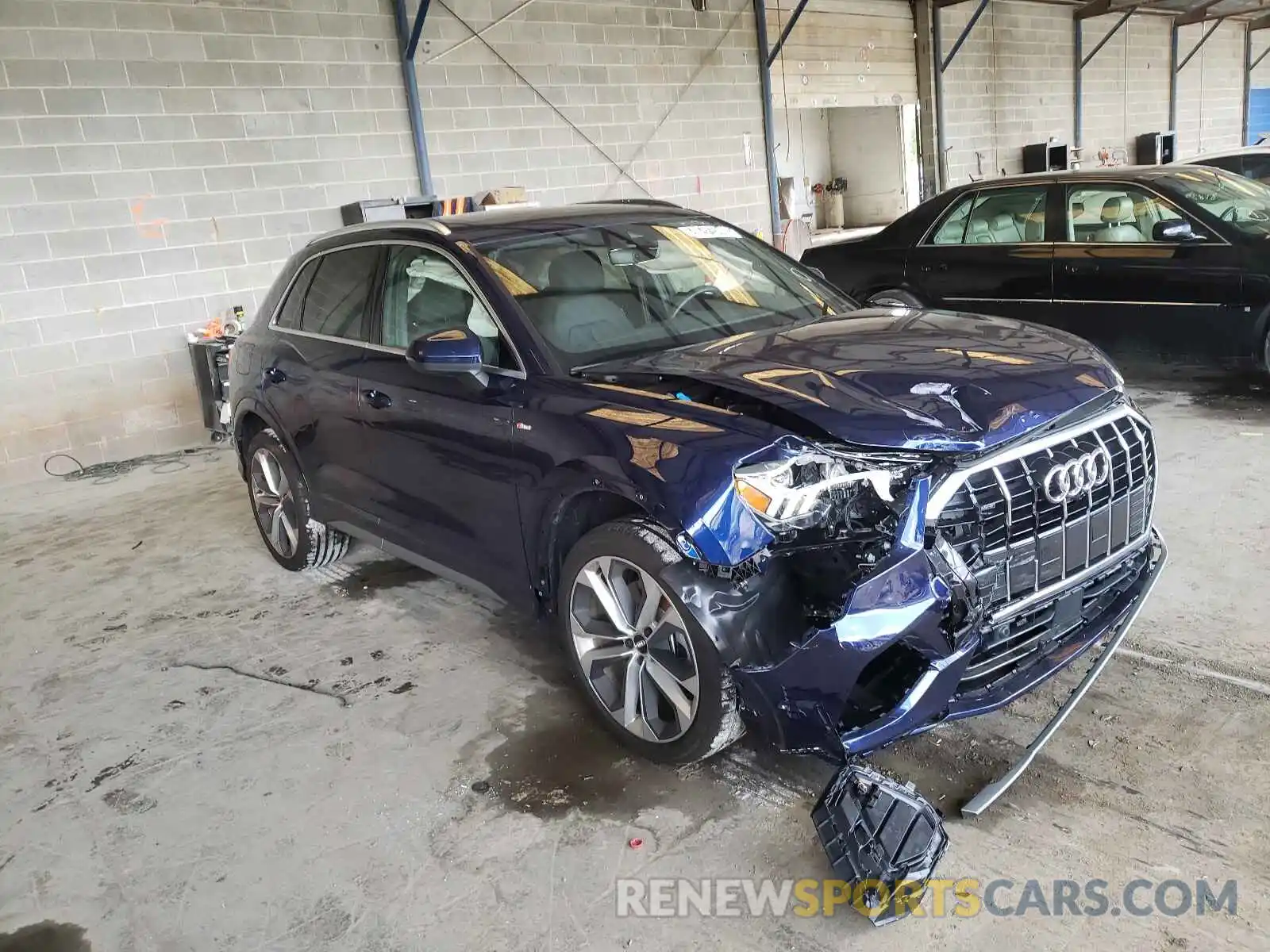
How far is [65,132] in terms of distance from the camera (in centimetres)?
705

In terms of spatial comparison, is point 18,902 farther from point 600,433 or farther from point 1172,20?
point 1172,20

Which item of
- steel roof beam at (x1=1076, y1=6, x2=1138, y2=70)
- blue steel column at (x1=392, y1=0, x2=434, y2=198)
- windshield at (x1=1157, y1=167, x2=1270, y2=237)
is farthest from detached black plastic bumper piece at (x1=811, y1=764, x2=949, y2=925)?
steel roof beam at (x1=1076, y1=6, x2=1138, y2=70)

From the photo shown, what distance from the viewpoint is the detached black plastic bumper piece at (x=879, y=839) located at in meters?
2.20

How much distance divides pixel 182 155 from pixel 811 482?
22.9 ft

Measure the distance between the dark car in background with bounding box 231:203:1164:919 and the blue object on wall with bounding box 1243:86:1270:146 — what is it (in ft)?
76.3

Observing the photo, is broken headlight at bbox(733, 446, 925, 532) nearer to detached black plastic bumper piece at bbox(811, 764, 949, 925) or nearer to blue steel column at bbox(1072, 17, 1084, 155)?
detached black plastic bumper piece at bbox(811, 764, 949, 925)

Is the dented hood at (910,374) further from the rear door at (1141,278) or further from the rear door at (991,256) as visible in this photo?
the rear door at (991,256)

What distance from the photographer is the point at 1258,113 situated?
22.0 meters

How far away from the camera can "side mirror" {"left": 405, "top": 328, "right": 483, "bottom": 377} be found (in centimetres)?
305

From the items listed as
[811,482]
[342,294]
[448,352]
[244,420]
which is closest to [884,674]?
[811,482]

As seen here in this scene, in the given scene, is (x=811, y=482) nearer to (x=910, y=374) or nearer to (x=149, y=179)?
(x=910, y=374)

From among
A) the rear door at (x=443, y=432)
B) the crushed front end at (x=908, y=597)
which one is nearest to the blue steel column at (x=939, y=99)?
the rear door at (x=443, y=432)

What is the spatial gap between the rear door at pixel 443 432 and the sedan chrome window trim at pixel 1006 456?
52.3 inches

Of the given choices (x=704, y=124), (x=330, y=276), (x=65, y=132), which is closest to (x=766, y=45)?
(x=704, y=124)
